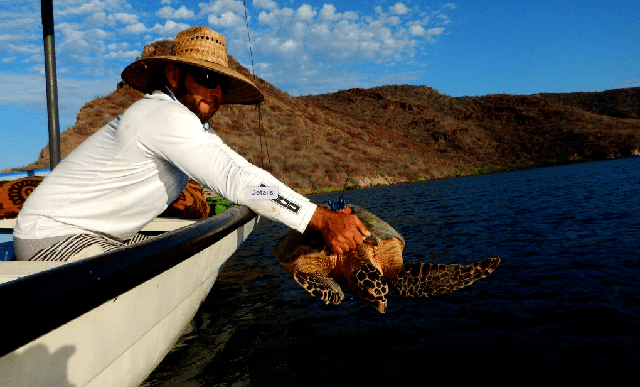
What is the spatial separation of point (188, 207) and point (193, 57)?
2915 millimetres

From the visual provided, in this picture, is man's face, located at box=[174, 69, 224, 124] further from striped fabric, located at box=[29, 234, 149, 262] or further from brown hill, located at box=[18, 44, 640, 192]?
brown hill, located at box=[18, 44, 640, 192]

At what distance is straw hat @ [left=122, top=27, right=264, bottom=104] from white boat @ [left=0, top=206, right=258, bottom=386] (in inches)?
45.9

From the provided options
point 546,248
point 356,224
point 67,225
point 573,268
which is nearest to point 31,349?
point 67,225

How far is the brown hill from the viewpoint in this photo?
35781mm

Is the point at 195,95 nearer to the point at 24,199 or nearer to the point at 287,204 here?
the point at 287,204

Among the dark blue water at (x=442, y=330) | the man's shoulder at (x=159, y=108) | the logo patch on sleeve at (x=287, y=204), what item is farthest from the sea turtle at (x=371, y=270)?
the man's shoulder at (x=159, y=108)

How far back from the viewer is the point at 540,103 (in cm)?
7338

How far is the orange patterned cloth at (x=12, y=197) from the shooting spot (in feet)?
14.6

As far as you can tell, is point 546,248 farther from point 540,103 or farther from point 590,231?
point 540,103

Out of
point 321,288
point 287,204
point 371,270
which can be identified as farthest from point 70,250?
point 371,270

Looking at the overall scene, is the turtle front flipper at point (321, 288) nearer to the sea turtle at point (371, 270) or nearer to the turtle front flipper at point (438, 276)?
the sea turtle at point (371, 270)

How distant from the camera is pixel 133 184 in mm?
2578

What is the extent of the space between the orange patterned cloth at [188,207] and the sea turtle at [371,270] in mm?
1598

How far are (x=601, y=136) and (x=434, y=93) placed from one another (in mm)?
34152
